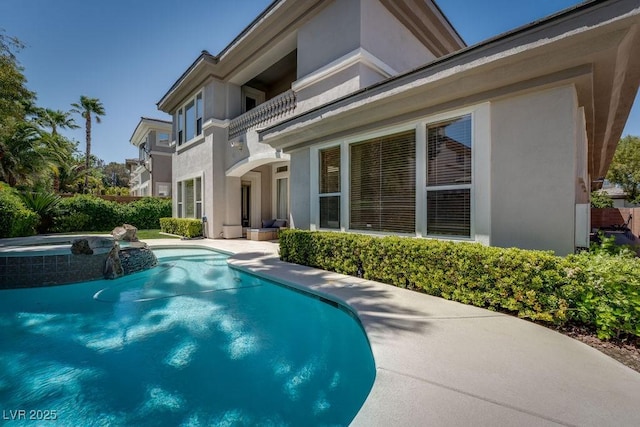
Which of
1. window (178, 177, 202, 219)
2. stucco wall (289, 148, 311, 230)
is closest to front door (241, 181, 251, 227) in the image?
window (178, 177, 202, 219)

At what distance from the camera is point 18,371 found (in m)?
3.69

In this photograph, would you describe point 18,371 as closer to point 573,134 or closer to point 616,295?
point 616,295

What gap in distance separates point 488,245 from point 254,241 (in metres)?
11.1

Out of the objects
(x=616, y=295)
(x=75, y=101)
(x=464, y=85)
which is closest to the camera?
(x=616, y=295)

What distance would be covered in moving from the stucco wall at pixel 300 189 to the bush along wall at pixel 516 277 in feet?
9.04

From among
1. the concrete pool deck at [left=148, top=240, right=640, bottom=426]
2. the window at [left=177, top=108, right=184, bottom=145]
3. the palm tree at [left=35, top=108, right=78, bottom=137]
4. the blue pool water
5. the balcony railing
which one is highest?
the palm tree at [left=35, top=108, right=78, bottom=137]

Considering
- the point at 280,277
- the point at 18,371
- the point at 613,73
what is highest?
the point at 613,73

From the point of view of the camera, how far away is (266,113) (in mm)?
12180

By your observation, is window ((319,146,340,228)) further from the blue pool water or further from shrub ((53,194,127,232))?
shrub ((53,194,127,232))

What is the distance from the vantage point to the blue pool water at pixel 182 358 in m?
2.94

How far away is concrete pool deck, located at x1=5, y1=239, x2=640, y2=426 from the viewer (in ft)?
7.48

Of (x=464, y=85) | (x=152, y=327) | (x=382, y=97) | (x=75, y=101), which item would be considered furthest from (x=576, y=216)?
(x=75, y=101)

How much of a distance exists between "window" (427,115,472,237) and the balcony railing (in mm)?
6562

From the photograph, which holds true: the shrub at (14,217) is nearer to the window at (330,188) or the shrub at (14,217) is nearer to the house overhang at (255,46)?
the house overhang at (255,46)
